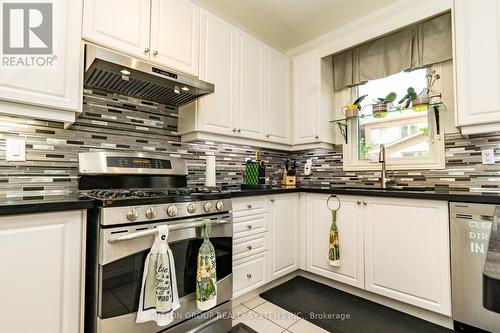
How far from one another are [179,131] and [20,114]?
1066mm

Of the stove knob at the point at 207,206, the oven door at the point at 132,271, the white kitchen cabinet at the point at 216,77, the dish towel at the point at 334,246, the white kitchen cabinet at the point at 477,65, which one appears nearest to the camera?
the oven door at the point at 132,271

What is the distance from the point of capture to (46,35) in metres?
1.40

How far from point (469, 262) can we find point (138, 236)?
196cm

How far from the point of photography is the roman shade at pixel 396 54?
2141mm

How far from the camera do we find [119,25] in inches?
63.9

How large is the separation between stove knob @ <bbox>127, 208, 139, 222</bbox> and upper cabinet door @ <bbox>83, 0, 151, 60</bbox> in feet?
3.45

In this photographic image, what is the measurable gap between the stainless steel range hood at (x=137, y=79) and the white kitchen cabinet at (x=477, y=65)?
179 cm

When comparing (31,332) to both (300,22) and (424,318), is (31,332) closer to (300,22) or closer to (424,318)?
(424,318)

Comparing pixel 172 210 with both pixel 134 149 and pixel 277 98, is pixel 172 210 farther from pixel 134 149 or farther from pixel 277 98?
pixel 277 98

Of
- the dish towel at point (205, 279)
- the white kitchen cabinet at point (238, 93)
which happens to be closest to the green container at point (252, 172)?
the white kitchen cabinet at point (238, 93)

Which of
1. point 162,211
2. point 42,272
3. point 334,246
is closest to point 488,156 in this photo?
point 334,246

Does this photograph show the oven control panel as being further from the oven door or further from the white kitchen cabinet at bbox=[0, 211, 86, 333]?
the white kitchen cabinet at bbox=[0, 211, 86, 333]

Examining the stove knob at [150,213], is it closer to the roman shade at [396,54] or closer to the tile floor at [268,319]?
the tile floor at [268,319]

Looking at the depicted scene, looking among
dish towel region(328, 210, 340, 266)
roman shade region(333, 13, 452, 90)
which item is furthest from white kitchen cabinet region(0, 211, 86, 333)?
roman shade region(333, 13, 452, 90)
